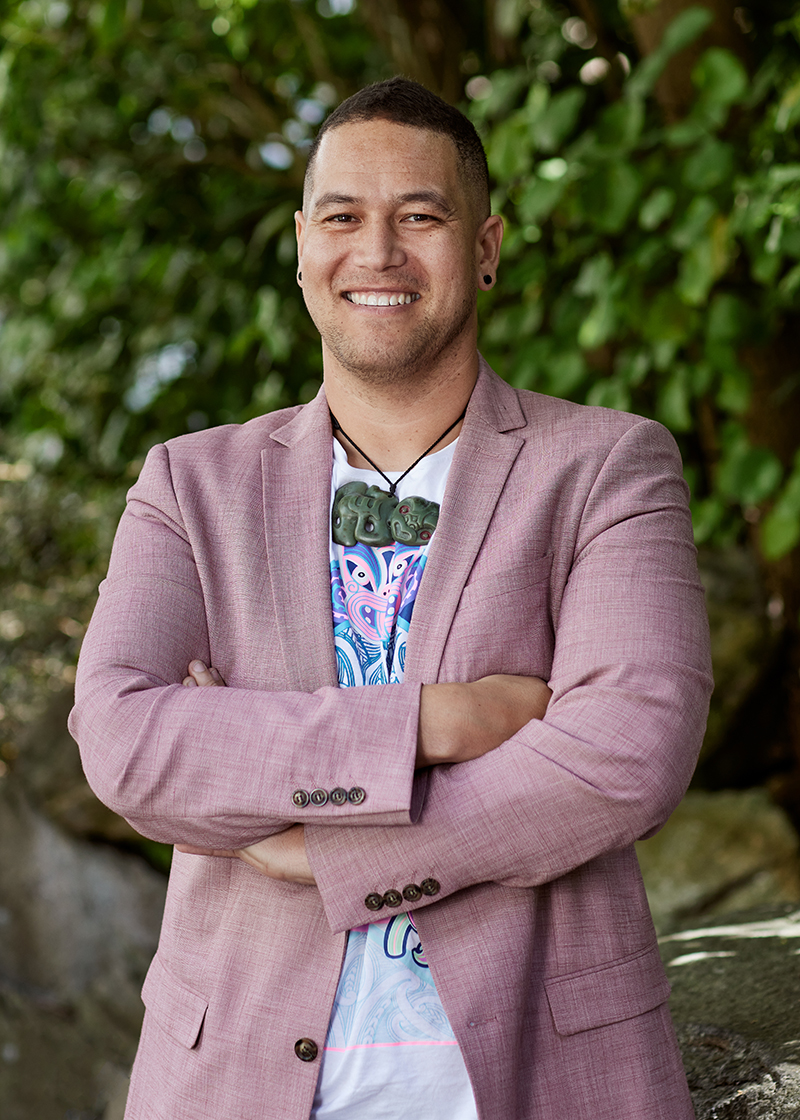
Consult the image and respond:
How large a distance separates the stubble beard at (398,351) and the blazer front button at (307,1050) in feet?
2.66

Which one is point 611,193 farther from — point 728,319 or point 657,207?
point 728,319

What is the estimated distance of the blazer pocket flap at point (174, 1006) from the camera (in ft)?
4.41

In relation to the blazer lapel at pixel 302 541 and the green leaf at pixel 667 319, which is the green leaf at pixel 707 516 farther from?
the blazer lapel at pixel 302 541

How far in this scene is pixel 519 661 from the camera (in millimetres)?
1407

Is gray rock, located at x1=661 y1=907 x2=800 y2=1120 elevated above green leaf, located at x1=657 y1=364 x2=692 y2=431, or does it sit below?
below

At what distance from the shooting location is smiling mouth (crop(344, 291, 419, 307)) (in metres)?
1.46

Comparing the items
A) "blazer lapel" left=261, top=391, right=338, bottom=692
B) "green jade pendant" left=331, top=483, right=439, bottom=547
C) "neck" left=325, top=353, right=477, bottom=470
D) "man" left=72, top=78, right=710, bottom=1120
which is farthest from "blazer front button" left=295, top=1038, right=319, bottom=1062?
"neck" left=325, top=353, right=477, bottom=470

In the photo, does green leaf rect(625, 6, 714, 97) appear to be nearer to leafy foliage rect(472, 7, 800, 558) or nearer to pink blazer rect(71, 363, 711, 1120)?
leafy foliage rect(472, 7, 800, 558)

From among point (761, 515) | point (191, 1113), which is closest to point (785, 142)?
point (761, 515)

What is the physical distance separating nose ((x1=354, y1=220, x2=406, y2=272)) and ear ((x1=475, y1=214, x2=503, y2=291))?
16 centimetres

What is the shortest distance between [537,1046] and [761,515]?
2.58 meters

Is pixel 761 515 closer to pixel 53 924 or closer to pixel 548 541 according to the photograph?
pixel 548 541

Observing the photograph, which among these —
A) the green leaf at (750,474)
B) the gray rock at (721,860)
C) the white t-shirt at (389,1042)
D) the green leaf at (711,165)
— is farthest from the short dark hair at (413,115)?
the gray rock at (721,860)

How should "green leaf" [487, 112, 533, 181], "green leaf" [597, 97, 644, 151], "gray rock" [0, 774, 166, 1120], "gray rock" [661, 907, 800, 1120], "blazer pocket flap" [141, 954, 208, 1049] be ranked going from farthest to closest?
"gray rock" [0, 774, 166, 1120] → "green leaf" [487, 112, 533, 181] → "green leaf" [597, 97, 644, 151] → "gray rock" [661, 907, 800, 1120] → "blazer pocket flap" [141, 954, 208, 1049]
